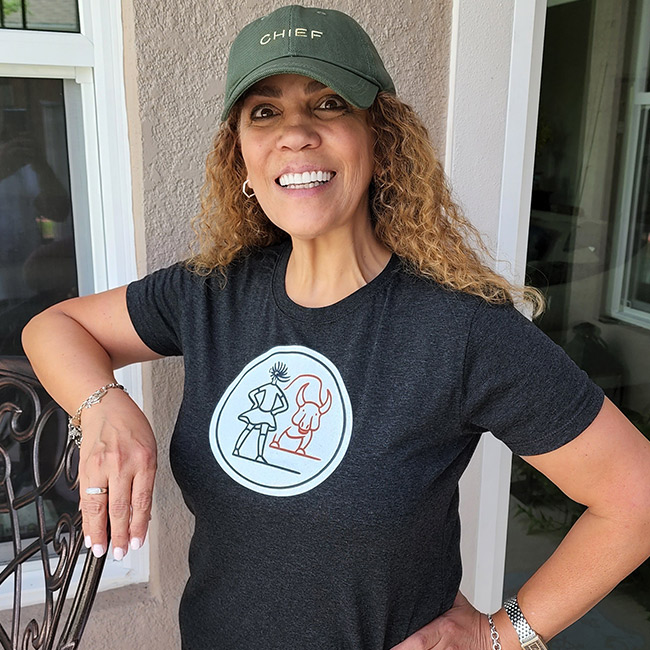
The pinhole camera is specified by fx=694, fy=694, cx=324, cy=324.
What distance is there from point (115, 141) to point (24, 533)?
1125 millimetres

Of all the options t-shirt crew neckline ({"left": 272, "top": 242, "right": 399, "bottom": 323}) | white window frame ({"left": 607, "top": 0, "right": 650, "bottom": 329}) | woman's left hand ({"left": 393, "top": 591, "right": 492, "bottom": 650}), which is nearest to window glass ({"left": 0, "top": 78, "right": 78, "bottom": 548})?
t-shirt crew neckline ({"left": 272, "top": 242, "right": 399, "bottom": 323})

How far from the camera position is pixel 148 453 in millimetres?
1210

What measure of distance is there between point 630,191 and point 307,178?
4.85ft

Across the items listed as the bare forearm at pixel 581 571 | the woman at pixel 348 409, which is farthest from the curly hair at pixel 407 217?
the bare forearm at pixel 581 571

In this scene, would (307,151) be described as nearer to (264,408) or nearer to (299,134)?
(299,134)

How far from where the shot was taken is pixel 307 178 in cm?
129

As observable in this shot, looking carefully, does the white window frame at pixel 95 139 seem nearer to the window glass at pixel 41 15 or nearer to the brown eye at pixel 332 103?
the window glass at pixel 41 15

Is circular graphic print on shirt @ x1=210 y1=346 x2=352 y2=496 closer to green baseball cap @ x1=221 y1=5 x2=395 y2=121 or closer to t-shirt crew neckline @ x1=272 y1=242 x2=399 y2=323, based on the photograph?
t-shirt crew neckline @ x1=272 y1=242 x2=399 y2=323

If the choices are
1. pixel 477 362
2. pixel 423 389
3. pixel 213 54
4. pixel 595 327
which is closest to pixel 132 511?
pixel 423 389

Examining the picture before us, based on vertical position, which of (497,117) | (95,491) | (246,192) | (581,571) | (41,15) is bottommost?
(581,571)

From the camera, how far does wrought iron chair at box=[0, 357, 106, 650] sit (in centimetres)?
122

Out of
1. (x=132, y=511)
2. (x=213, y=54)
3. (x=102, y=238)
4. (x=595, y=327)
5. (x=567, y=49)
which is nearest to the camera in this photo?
(x=132, y=511)

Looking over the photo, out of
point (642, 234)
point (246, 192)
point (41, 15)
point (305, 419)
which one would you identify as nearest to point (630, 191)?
point (642, 234)

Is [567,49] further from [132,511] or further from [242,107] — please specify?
[132,511]
